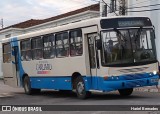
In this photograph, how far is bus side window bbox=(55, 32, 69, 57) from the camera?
18.2 meters

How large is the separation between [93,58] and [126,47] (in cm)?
143

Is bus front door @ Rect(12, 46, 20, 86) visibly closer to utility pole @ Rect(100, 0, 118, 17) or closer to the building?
utility pole @ Rect(100, 0, 118, 17)

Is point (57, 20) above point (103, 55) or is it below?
above

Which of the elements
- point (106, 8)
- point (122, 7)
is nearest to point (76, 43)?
point (122, 7)

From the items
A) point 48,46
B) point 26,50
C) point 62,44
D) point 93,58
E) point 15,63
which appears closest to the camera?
point 93,58

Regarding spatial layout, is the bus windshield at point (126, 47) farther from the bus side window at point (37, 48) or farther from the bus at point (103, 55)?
the bus side window at point (37, 48)

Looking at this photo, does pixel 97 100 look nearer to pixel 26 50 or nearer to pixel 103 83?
pixel 103 83

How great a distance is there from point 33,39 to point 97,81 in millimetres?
6377

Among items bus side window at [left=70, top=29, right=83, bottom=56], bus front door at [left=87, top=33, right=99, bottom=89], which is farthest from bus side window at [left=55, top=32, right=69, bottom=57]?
bus front door at [left=87, top=33, right=99, bottom=89]

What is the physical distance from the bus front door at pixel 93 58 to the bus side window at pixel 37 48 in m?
4.41

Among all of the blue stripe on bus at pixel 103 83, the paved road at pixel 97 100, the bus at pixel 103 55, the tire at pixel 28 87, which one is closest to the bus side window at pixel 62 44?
the bus at pixel 103 55

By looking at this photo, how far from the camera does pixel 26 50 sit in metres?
22.3

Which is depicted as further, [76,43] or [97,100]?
[76,43]

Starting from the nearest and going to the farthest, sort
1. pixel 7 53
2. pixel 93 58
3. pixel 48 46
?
pixel 93 58 → pixel 48 46 → pixel 7 53
